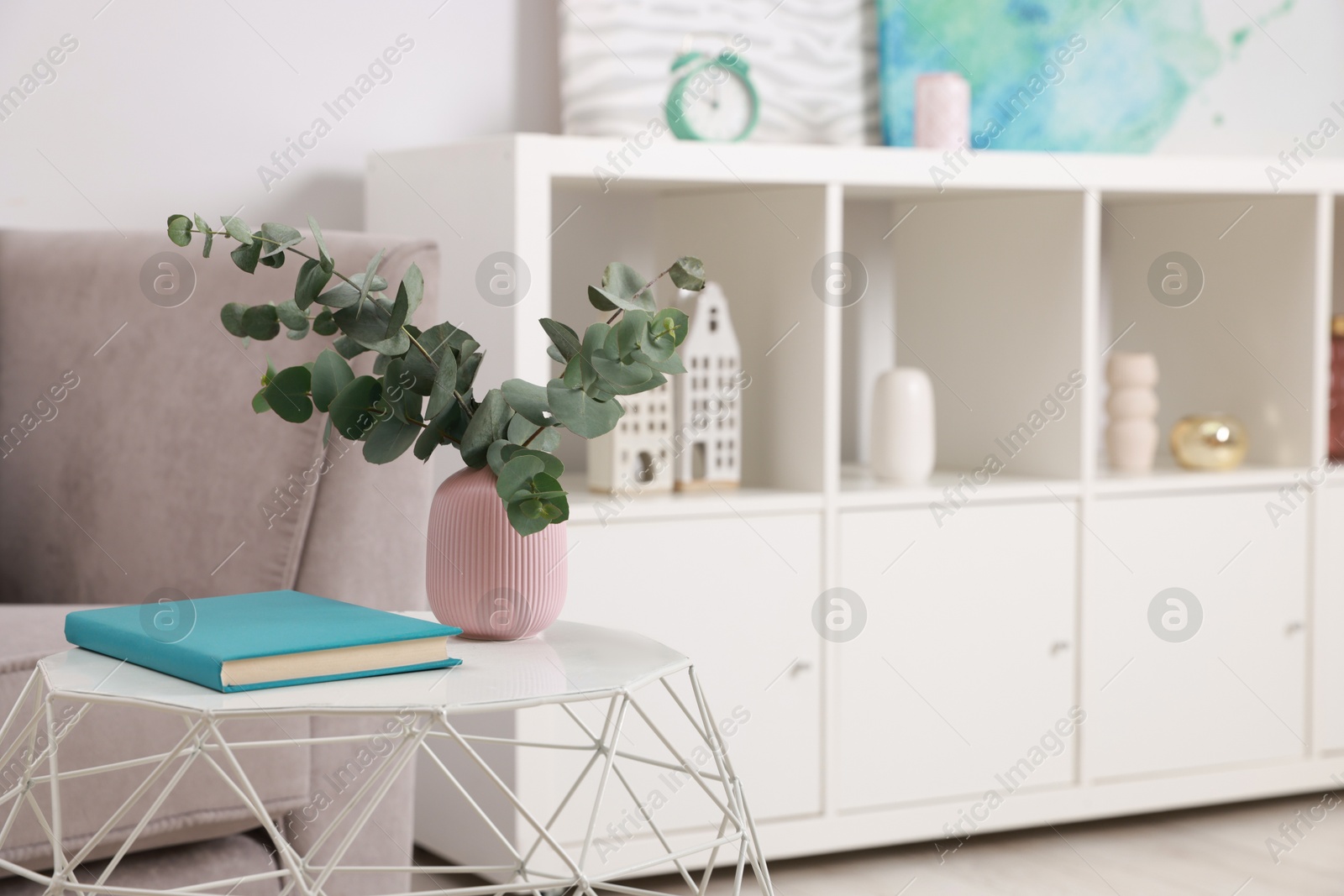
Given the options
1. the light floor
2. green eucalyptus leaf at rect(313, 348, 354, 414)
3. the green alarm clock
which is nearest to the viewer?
green eucalyptus leaf at rect(313, 348, 354, 414)

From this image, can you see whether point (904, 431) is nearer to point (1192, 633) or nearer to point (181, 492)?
point (1192, 633)

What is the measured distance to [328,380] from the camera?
3.63ft

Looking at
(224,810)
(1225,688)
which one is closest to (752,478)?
(1225,688)

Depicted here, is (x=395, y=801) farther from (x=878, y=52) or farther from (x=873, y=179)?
(x=878, y=52)

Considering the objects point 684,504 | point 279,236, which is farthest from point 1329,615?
point 279,236

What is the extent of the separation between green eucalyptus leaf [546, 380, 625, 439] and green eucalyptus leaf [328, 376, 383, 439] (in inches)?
6.1

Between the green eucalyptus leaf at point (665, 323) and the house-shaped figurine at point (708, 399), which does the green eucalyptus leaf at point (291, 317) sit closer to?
the green eucalyptus leaf at point (665, 323)

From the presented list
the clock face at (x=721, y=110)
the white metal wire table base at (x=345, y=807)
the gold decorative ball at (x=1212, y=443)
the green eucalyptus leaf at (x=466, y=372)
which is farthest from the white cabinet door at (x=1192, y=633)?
the green eucalyptus leaf at (x=466, y=372)

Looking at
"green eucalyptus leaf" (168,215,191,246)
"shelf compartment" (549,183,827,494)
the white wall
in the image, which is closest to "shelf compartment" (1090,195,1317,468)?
"shelf compartment" (549,183,827,494)

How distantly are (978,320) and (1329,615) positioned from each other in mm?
779

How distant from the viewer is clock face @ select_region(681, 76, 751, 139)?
2160 millimetres

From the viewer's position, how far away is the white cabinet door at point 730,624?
75.4 inches

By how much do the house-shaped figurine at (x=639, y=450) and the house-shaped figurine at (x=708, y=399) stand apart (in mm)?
29

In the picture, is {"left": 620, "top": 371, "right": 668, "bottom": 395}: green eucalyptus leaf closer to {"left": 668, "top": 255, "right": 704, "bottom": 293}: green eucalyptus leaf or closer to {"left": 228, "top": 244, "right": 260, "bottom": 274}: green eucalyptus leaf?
{"left": 668, "top": 255, "right": 704, "bottom": 293}: green eucalyptus leaf
